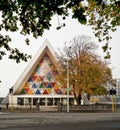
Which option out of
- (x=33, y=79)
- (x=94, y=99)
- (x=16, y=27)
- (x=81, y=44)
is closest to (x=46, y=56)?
(x=33, y=79)

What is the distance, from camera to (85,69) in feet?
179

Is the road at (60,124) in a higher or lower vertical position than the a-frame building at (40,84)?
lower

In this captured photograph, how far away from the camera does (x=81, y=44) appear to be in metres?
59.3

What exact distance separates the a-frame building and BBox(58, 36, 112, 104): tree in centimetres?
714

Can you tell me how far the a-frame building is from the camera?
65.9 metres

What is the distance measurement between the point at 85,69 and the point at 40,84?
1379 cm

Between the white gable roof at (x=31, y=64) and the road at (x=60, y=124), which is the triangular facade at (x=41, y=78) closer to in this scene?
the white gable roof at (x=31, y=64)

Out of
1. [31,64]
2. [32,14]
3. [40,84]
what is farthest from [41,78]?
[32,14]

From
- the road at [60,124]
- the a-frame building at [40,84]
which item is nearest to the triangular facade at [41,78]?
the a-frame building at [40,84]

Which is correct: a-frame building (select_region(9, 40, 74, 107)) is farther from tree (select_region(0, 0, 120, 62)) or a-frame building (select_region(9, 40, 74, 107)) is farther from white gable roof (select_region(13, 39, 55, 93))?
Result: tree (select_region(0, 0, 120, 62))

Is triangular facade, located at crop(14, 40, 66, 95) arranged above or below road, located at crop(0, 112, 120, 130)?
above

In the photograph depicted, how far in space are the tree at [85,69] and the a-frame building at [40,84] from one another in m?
7.14

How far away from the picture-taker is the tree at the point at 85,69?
2142 inches

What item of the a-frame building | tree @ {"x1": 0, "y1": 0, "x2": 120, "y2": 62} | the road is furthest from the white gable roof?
tree @ {"x1": 0, "y1": 0, "x2": 120, "y2": 62}
